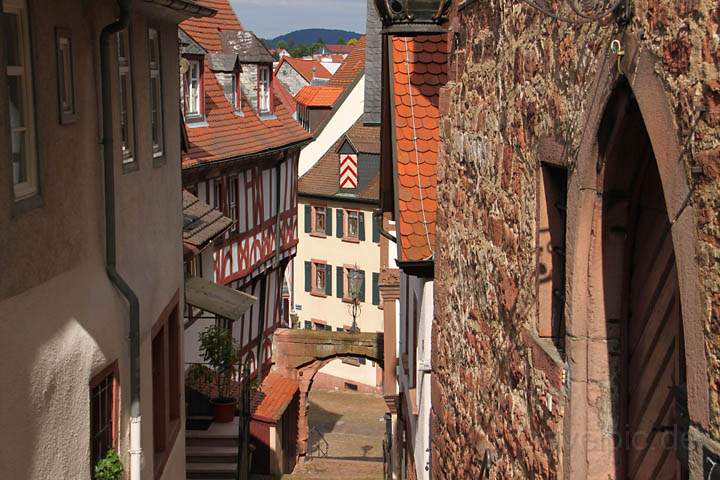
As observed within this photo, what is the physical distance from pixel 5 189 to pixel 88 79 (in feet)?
6.93

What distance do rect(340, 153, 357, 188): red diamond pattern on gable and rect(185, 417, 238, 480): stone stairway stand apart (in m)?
20.1

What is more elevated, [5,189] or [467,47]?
[467,47]

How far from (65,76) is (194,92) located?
46.1ft

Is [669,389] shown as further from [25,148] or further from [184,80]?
[184,80]

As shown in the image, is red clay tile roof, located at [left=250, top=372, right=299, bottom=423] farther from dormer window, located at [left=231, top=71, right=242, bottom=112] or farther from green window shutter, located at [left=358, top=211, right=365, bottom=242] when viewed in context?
green window shutter, located at [left=358, top=211, right=365, bottom=242]

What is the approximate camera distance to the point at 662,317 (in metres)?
4.37

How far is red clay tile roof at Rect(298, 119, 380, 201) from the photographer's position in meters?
38.3

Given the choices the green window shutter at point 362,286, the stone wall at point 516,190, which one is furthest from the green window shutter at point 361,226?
the stone wall at point 516,190

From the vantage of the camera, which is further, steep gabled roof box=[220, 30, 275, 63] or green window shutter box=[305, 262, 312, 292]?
green window shutter box=[305, 262, 312, 292]

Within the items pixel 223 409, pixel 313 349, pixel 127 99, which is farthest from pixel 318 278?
pixel 127 99

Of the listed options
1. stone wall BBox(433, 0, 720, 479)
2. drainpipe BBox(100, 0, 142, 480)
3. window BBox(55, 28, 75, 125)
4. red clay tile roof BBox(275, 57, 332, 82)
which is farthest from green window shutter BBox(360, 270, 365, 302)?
red clay tile roof BBox(275, 57, 332, 82)

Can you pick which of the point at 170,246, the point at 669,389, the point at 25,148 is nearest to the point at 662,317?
the point at 669,389

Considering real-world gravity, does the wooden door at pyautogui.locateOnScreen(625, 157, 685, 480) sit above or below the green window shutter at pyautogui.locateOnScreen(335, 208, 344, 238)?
above

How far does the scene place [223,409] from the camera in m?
19.6
